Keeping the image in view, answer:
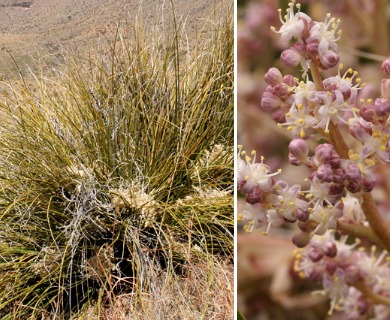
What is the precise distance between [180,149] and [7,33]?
2228 millimetres

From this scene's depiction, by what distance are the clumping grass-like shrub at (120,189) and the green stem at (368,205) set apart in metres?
0.82

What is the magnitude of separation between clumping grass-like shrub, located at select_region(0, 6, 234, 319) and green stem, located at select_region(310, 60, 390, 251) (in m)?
0.82

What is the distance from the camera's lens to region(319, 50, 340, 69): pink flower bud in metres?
0.47

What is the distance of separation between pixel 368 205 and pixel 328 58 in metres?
0.12

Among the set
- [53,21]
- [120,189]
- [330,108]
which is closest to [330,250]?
[330,108]

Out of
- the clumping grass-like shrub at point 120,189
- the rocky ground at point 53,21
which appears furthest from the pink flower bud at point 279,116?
the rocky ground at point 53,21

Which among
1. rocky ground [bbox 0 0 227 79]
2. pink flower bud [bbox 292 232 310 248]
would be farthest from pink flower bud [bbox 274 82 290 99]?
rocky ground [bbox 0 0 227 79]

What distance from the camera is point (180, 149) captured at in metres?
1.42

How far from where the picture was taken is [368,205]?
45 cm

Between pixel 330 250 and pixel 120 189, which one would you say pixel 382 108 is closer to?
pixel 330 250

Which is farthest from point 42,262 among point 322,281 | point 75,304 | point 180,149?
point 322,281

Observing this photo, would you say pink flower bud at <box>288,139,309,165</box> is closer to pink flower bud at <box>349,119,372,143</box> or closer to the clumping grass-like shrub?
pink flower bud at <box>349,119,372,143</box>

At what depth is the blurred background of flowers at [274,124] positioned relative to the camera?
57 centimetres

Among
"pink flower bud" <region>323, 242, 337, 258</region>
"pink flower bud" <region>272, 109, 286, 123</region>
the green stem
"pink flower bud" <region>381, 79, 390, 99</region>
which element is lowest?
"pink flower bud" <region>323, 242, 337, 258</region>
